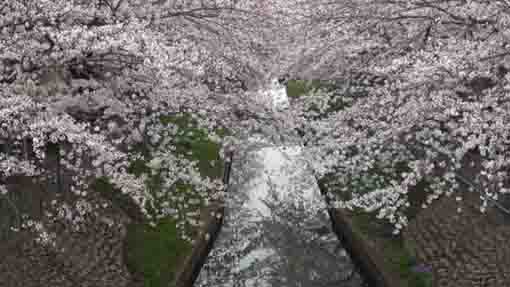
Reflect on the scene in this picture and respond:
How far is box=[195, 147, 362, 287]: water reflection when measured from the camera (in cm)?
977

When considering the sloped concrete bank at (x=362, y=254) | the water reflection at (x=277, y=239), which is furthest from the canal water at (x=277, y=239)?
the sloped concrete bank at (x=362, y=254)

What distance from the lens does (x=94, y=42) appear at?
521 cm

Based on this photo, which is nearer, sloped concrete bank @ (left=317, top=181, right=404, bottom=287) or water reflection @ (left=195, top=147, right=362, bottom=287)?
sloped concrete bank @ (left=317, top=181, right=404, bottom=287)

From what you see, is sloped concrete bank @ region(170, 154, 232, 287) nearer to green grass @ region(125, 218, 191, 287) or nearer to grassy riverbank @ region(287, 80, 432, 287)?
green grass @ region(125, 218, 191, 287)

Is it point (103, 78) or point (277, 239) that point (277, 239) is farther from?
point (103, 78)

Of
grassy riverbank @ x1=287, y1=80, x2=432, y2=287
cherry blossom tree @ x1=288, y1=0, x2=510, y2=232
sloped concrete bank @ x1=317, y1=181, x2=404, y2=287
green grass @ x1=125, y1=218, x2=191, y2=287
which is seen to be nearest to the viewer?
cherry blossom tree @ x1=288, y1=0, x2=510, y2=232

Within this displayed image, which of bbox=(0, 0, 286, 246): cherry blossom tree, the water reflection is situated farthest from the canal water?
bbox=(0, 0, 286, 246): cherry blossom tree

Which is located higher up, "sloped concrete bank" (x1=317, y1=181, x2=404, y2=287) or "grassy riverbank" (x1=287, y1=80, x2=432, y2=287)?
"grassy riverbank" (x1=287, y1=80, x2=432, y2=287)

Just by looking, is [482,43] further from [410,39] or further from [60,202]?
[60,202]

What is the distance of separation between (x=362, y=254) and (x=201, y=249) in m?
3.24

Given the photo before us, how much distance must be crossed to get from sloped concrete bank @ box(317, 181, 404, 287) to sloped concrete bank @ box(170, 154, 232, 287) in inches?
109

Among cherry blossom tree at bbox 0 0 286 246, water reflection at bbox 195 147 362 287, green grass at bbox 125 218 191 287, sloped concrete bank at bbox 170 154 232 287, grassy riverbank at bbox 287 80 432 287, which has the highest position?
cherry blossom tree at bbox 0 0 286 246

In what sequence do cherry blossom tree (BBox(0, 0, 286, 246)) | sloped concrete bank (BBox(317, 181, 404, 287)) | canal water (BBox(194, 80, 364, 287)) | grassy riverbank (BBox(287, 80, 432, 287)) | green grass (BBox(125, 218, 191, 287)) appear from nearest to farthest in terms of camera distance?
cherry blossom tree (BBox(0, 0, 286, 246))
grassy riverbank (BBox(287, 80, 432, 287))
green grass (BBox(125, 218, 191, 287))
sloped concrete bank (BBox(317, 181, 404, 287))
canal water (BBox(194, 80, 364, 287))

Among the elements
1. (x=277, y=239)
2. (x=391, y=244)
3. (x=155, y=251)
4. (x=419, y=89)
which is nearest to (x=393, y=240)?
(x=391, y=244)
